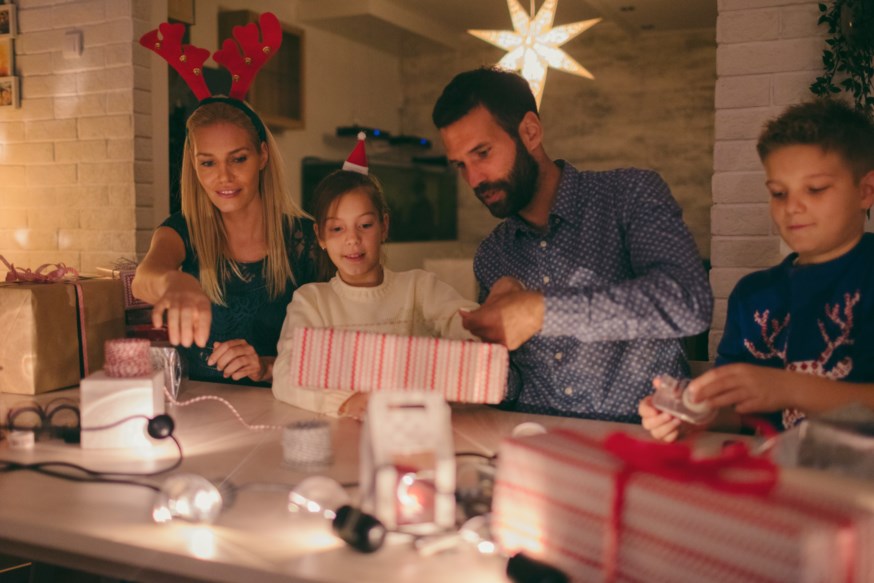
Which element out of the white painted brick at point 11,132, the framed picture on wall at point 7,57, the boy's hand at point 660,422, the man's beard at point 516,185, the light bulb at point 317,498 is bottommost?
the light bulb at point 317,498

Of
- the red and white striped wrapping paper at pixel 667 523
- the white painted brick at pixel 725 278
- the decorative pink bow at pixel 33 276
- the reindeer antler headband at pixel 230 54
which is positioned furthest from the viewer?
the white painted brick at pixel 725 278

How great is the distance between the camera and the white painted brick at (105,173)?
130 inches

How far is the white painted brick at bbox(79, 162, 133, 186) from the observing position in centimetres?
331

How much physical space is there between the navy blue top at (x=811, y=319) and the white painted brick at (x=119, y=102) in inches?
102

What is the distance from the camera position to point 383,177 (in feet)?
20.8

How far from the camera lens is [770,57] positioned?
254 centimetres

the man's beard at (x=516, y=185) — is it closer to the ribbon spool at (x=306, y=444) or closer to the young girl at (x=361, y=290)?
the young girl at (x=361, y=290)

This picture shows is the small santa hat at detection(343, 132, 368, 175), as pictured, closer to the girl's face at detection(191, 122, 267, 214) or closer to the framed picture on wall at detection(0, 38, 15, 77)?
the girl's face at detection(191, 122, 267, 214)

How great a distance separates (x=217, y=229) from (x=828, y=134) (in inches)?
55.6

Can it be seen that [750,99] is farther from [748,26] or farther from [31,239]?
[31,239]

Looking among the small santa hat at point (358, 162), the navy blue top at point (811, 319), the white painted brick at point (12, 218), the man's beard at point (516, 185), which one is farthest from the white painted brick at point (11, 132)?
the navy blue top at point (811, 319)

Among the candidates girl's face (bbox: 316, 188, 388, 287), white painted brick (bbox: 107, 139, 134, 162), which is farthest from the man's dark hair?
white painted brick (bbox: 107, 139, 134, 162)

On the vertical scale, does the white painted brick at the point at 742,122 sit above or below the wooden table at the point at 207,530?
above

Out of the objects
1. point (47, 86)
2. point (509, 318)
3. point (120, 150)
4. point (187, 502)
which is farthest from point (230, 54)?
point (47, 86)
